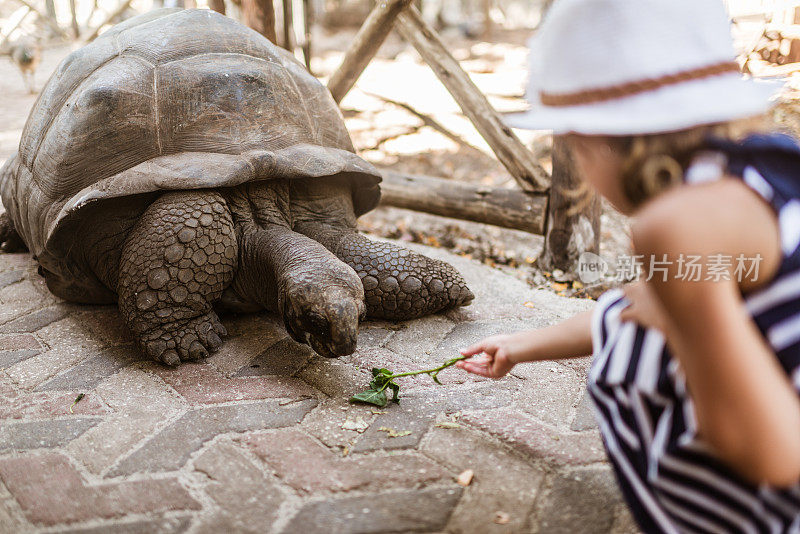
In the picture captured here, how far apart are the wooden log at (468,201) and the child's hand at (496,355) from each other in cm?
194

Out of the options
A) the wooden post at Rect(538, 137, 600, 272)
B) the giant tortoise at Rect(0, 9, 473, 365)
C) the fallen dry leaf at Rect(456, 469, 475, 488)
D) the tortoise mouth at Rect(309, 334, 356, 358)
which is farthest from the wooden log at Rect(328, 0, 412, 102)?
the fallen dry leaf at Rect(456, 469, 475, 488)

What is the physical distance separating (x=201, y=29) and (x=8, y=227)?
1.54 meters

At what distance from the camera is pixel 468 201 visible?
12.3ft

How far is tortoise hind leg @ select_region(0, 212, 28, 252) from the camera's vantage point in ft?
11.1

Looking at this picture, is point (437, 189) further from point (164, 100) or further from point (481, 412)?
point (481, 412)

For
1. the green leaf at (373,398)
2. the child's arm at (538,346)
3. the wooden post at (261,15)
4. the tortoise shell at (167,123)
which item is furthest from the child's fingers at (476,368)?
the wooden post at (261,15)

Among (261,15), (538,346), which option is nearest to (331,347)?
(538,346)

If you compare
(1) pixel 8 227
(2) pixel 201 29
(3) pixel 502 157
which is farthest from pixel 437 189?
(1) pixel 8 227

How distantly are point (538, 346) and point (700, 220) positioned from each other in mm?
694

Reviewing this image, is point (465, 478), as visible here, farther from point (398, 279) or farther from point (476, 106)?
point (476, 106)

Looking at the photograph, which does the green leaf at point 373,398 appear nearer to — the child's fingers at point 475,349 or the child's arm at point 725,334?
the child's fingers at point 475,349

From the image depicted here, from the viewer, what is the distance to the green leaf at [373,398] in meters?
1.97

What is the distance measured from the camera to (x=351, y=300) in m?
2.05

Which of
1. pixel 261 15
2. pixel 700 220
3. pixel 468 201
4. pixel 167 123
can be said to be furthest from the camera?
pixel 261 15
